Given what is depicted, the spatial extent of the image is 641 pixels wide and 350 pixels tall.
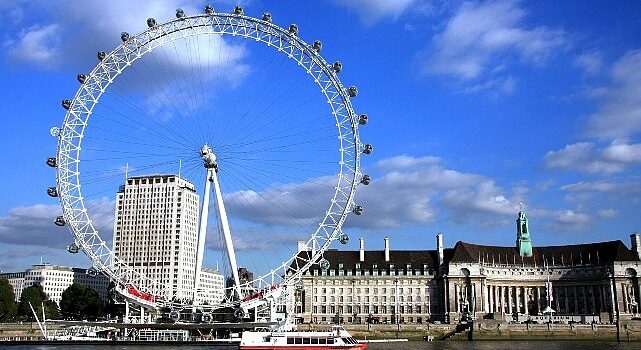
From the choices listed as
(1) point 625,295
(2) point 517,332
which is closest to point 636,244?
(1) point 625,295

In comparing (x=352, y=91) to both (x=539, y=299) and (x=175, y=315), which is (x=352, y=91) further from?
(x=539, y=299)

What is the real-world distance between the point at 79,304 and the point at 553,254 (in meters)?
84.7

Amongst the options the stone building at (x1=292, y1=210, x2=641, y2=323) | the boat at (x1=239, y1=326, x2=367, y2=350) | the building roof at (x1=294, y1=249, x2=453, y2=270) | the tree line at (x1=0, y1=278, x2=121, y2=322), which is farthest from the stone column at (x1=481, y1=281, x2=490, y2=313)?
the boat at (x1=239, y1=326, x2=367, y2=350)

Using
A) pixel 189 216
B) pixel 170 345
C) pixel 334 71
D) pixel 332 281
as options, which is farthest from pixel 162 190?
pixel 334 71

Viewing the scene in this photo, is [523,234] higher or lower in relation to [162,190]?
lower

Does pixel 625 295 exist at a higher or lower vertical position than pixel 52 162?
lower

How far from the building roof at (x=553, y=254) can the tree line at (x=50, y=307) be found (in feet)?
197

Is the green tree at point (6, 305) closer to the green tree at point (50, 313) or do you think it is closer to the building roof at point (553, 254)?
the green tree at point (50, 313)

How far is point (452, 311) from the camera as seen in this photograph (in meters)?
114

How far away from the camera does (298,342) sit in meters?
56.3

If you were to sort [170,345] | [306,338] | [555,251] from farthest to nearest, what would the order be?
[555,251]
[170,345]
[306,338]

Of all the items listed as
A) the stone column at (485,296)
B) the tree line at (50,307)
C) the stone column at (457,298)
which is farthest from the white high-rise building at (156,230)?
the stone column at (485,296)

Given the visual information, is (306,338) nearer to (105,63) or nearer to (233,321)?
(233,321)

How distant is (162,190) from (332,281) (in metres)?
72.7
